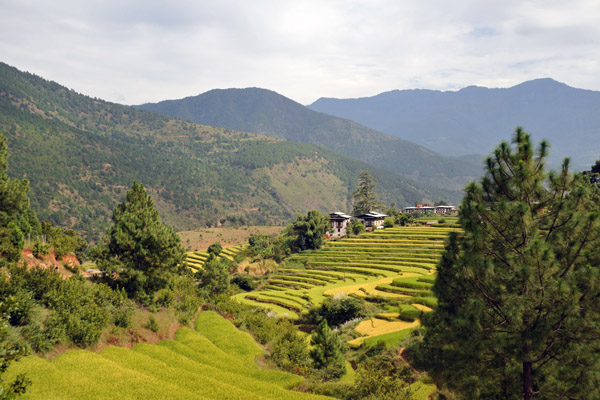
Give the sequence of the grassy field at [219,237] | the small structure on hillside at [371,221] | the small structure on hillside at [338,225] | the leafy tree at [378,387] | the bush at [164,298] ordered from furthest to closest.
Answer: the grassy field at [219,237] < the small structure on hillside at [371,221] < the small structure on hillside at [338,225] < the bush at [164,298] < the leafy tree at [378,387]

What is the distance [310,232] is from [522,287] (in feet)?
318

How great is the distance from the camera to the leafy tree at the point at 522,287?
16062 millimetres

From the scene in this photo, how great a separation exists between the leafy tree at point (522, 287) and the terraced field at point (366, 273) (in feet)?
94.0

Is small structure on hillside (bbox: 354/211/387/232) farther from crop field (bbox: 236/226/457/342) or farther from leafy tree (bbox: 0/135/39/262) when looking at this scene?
leafy tree (bbox: 0/135/39/262)

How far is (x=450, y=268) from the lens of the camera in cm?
1950

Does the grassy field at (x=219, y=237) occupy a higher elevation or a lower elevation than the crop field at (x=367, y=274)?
lower

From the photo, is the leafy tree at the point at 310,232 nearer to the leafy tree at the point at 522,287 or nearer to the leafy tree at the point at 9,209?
the leafy tree at the point at 9,209

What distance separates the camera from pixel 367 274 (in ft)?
264

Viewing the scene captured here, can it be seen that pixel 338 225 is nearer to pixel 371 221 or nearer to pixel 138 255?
pixel 371 221

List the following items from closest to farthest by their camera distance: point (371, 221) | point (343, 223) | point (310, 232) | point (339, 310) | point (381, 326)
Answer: point (381, 326), point (339, 310), point (310, 232), point (343, 223), point (371, 221)

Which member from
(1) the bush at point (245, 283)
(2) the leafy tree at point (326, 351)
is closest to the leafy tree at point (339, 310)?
(2) the leafy tree at point (326, 351)

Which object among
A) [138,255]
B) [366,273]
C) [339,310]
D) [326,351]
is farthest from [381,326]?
[366,273]

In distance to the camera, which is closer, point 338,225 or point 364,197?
point 338,225

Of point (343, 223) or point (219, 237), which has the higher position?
point (343, 223)
